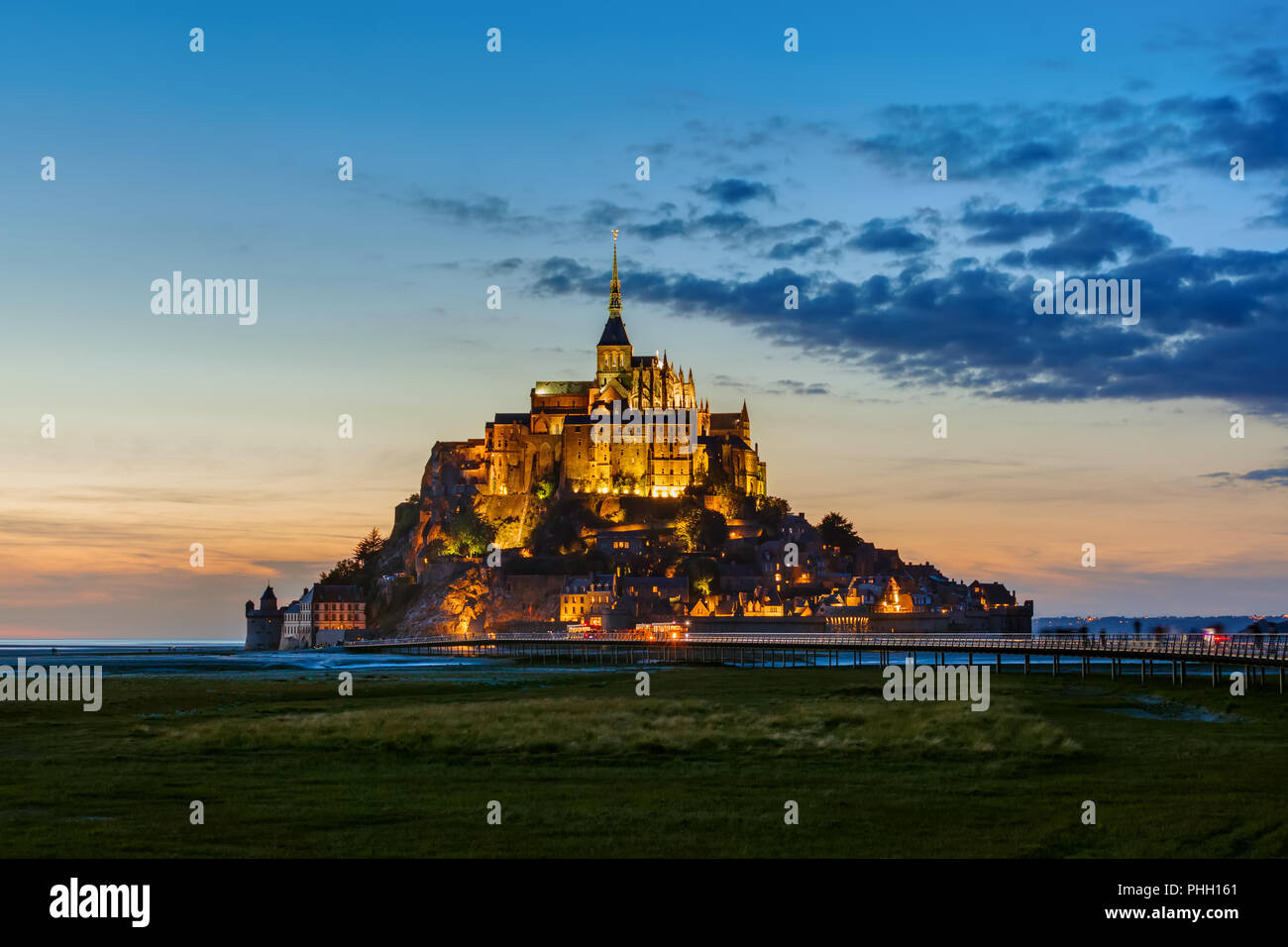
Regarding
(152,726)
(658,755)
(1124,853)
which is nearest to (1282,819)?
(1124,853)

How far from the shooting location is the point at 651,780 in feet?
104

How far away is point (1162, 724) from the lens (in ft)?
150

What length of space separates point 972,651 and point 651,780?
57199mm

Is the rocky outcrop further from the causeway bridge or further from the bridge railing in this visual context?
the bridge railing

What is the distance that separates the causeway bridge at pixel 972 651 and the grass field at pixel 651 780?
9.93 meters

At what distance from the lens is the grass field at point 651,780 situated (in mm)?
23688

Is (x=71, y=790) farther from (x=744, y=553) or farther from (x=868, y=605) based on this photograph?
(x=744, y=553)

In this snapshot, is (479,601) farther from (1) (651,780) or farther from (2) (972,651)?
(1) (651,780)

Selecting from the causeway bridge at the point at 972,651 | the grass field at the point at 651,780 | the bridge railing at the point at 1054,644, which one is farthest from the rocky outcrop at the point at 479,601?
the grass field at the point at 651,780
